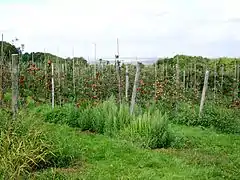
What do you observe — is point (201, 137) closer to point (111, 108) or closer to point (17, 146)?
point (111, 108)

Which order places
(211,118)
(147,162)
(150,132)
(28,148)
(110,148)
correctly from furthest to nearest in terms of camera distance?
(211,118) < (150,132) < (110,148) < (147,162) < (28,148)

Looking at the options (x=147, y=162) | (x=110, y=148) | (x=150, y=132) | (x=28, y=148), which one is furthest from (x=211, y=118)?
(x=28, y=148)

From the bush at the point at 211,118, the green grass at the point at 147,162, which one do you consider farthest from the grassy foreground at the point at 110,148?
the bush at the point at 211,118

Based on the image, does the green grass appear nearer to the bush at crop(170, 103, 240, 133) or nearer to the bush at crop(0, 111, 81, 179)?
the bush at crop(0, 111, 81, 179)

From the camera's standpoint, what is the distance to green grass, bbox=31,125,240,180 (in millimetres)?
6801

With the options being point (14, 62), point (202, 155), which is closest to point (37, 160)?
point (14, 62)

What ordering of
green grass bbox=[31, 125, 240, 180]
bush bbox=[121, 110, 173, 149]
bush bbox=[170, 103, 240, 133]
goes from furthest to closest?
bush bbox=[170, 103, 240, 133]
bush bbox=[121, 110, 173, 149]
green grass bbox=[31, 125, 240, 180]

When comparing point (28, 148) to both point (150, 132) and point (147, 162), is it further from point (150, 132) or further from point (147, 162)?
point (150, 132)

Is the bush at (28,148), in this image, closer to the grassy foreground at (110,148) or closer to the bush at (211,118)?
the grassy foreground at (110,148)

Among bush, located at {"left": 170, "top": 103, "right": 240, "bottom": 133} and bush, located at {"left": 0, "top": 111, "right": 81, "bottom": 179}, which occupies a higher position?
bush, located at {"left": 0, "top": 111, "right": 81, "bottom": 179}

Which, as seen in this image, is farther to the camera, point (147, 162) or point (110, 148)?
point (110, 148)

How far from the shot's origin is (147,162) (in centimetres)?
754

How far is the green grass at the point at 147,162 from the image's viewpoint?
680cm

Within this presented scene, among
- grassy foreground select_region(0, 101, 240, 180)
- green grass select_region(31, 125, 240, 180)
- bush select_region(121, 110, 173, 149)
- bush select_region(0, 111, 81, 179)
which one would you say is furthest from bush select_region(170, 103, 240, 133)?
bush select_region(0, 111, 81, 179)
